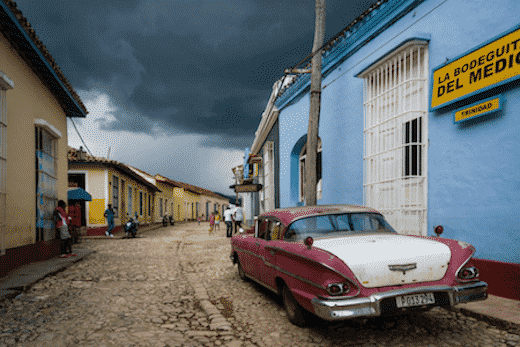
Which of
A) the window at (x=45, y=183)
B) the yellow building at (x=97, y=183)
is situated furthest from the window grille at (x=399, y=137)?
the yellow building at (x=97, y=183)

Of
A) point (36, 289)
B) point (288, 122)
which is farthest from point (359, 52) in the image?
point (36, 289)

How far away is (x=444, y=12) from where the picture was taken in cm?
548

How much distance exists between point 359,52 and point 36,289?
6868mm

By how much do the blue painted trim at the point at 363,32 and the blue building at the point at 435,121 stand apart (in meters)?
0.02

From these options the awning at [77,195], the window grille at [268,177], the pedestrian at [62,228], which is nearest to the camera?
the pedestrian at [62,228]

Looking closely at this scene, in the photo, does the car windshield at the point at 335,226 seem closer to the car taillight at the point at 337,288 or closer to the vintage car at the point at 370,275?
the vintage car at the point at 370,275

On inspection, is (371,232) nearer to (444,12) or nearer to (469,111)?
(469,111)

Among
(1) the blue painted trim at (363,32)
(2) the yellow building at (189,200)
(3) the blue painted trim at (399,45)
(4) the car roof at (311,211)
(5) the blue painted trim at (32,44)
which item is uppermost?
(1) the blue painted trim at (363,32)

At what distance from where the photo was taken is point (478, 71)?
480cm

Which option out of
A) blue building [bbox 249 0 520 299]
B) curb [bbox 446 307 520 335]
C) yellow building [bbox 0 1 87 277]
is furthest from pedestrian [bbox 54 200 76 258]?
curb [bbox 446 307 520 335]

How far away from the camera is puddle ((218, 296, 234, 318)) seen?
4.57 m

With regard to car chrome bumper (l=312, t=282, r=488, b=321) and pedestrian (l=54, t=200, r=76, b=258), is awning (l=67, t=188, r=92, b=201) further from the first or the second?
car chrome bumper (l=312, t=282, r=488, b=321)

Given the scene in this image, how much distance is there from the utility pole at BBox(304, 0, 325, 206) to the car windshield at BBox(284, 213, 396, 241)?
8.95 feet

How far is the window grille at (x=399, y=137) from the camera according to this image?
232 inches
